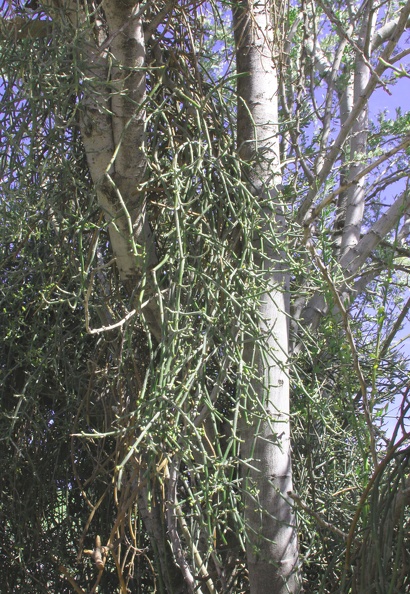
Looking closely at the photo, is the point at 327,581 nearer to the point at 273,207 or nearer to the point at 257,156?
the point at 273,207

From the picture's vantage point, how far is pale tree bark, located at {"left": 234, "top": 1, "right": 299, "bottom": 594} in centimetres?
121

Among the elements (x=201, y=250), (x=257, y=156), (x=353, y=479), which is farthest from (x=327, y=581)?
(x=257, y=156)

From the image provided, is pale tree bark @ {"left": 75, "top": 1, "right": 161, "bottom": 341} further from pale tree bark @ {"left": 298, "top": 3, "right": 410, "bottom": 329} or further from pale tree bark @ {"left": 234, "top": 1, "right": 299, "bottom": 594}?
pale tree bark @ {"left": 298, "top": 3, "right": 410, "bottom": 329}

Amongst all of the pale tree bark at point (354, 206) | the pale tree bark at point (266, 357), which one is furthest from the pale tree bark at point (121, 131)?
the pale tree bark at point (354, 206)

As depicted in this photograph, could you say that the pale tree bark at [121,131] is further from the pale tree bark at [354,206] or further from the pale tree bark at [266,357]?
the pale tree bark at [354,206]

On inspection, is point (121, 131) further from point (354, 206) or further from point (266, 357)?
point (354, 206)

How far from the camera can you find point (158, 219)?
1273mm

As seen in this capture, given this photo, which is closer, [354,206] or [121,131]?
[121,131]

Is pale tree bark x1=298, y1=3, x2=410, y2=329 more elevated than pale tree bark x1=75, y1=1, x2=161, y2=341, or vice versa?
pale tree bark x1=298, y1=3, x2=410, y2=329

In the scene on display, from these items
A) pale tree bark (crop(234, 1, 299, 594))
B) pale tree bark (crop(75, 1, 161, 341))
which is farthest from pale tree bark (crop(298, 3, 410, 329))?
pale tree bark (crop(75, 1, 161, 341))

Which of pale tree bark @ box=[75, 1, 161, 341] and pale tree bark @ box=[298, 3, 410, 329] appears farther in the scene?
pale tree bark @ box=[298, 3, 410, 329]

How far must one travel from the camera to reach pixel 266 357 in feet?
3.93

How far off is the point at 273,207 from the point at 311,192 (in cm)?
14

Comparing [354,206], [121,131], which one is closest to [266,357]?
[121,131]
